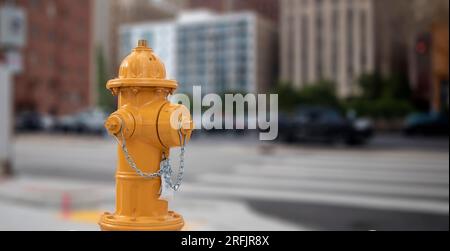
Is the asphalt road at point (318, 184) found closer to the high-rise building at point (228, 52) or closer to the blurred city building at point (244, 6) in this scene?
the high-rise building at point (228, 52)

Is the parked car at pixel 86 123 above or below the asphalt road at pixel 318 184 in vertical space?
above


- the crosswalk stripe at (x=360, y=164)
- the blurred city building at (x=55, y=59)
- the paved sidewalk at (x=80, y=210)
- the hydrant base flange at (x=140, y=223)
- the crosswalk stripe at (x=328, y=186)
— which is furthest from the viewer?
the blurred city building at (x=55, y=59)

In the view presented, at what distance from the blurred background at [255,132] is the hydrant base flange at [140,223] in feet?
9.56

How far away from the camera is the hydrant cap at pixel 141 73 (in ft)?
5.79

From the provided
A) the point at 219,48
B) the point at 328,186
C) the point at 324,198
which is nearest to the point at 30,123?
the point at 328,186

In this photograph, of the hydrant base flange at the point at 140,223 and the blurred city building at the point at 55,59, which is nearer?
the hydrant base flange at the point at 140,223

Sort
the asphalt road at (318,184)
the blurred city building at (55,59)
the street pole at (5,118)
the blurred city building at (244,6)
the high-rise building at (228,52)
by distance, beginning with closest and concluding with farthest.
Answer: the asphalt road at (318,184), the street pole at (5,118), the blurred city building at (55,59), the high-rise building at (228,52), the blurred city building at (244,6)

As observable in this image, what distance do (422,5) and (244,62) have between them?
83144 millimetres

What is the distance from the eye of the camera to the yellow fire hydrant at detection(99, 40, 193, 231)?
175 cm

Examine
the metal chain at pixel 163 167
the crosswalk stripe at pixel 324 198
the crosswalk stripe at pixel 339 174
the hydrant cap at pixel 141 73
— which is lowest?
the crosswalk stripe at pixel 324 198

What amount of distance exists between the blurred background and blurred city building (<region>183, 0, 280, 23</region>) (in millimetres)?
306

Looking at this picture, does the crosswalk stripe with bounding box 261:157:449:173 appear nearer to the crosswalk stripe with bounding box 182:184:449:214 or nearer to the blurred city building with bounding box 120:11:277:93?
the crosswalk stripe with bounding box 182:184:449:214

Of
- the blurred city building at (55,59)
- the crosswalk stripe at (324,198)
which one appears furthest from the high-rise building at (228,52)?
the crosswalk stripe at (324,198)

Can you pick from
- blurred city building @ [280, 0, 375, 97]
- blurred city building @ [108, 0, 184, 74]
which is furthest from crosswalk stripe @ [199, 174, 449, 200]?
blurred city building @ [280, 0, 375, 97]
